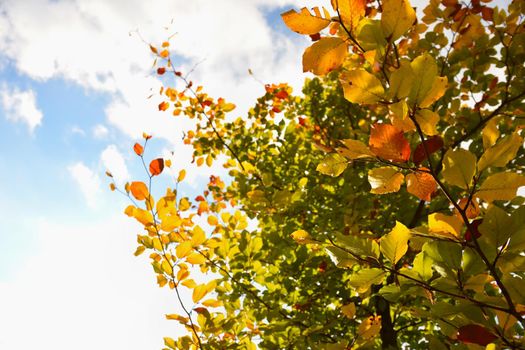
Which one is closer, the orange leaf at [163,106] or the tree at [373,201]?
the tree at [373,201]

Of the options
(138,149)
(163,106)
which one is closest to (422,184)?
(138,149)

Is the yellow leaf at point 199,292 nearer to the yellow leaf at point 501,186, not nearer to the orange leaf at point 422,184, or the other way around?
the orange leaf at point 422,184

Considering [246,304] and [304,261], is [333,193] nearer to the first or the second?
[304,261]

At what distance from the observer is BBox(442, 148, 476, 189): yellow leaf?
0.71m

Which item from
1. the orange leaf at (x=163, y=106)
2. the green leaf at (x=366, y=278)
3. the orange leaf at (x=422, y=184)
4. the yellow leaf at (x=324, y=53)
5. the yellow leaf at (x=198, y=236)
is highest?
the orange leaf at (x=163, y=106)

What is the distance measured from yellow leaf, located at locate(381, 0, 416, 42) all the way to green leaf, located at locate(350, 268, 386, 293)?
550 millimetres

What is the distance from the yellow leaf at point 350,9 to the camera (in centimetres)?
68

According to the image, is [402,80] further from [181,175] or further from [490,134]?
[181,175]

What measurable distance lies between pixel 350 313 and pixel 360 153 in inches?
48.3

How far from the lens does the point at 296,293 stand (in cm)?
274

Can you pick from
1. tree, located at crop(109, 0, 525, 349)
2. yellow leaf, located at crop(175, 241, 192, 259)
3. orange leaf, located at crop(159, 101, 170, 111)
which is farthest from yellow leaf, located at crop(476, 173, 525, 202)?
orange leaf, located at crop(159, 101, 170, 111)

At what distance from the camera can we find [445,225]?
75 cm

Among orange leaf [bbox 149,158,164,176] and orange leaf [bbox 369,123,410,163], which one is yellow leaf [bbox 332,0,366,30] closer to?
orange leaf [bbox 369,123,410,163]

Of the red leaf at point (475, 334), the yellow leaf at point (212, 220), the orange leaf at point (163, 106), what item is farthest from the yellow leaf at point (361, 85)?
the orange leaf at point (163, 106)
